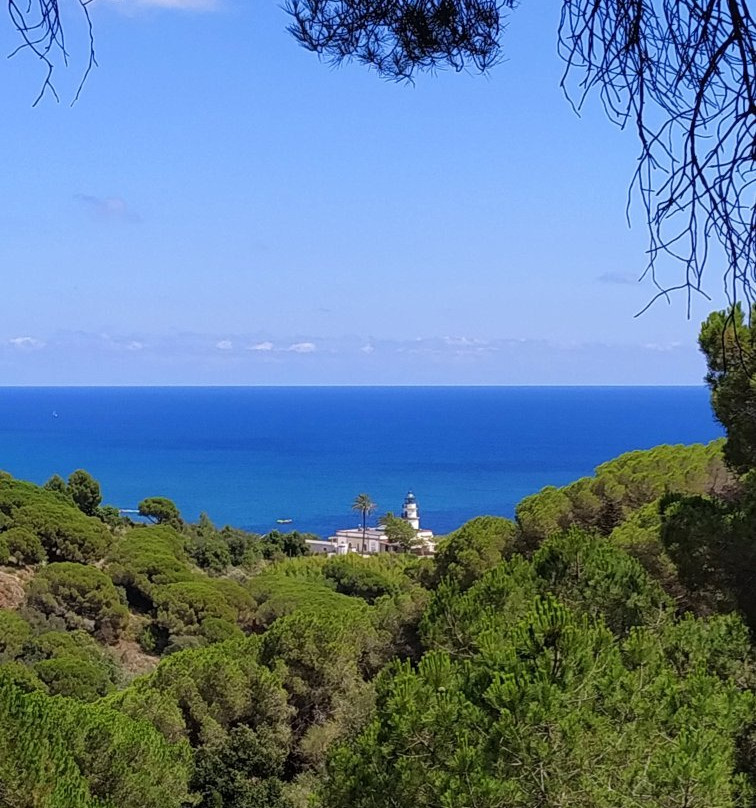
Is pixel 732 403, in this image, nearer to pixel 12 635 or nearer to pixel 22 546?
pixel 12 635

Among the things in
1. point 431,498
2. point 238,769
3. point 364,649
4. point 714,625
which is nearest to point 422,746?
point 714,625

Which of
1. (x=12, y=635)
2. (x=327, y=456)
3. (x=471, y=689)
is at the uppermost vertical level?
(x=471, y=689)

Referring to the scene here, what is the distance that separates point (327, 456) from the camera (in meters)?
86.8

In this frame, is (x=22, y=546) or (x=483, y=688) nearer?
(x=483, y=688)

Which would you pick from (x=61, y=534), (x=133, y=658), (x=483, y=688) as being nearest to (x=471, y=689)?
(x=483, y=688)

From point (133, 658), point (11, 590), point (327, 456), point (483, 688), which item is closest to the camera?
point (483, 688)

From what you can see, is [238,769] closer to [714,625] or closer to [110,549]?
[714,625]

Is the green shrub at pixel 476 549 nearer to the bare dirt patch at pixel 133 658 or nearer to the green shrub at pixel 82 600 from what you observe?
the bare dirt patch at pixel 133 658

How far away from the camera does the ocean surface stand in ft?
191

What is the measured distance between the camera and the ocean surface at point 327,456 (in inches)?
2295

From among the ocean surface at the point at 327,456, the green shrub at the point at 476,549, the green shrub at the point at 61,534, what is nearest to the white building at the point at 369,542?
the ocean surface at the point at 327,456

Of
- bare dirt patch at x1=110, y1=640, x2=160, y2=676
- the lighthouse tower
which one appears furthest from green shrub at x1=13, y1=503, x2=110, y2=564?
the lighthouse tower

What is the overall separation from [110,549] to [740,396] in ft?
47.0

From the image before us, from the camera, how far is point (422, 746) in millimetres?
4391
